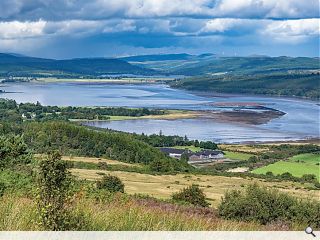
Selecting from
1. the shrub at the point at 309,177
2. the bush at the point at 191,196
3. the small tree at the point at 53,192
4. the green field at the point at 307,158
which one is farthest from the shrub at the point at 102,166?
the small tree at the point at 53,192

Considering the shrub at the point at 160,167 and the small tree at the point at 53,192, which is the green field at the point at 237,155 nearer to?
the shrub at the point at 160,167

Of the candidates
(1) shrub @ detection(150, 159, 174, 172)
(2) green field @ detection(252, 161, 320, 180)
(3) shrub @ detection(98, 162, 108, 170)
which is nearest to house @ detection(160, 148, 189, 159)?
(1) shrub @ detection(150, 159, 174, 172)

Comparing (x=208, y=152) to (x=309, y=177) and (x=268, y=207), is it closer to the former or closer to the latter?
(x=309, y=177)

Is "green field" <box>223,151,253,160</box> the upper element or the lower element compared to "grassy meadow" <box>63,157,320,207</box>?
lower

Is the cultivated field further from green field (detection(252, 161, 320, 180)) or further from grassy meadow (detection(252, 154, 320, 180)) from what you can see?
grassy meadow (detection(252, 154, 320, 180))

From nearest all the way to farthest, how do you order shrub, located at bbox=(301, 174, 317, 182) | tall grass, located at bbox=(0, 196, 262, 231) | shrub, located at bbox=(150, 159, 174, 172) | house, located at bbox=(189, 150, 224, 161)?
tall grass, located at bbox=(0, 196, 262, 231)
shrub, located at bbox=(301, 174, 317, 182)
shrub, located at bbox=(150, 159, 174, 172)
house, located at bbox=(189, 150, 224, 161)
